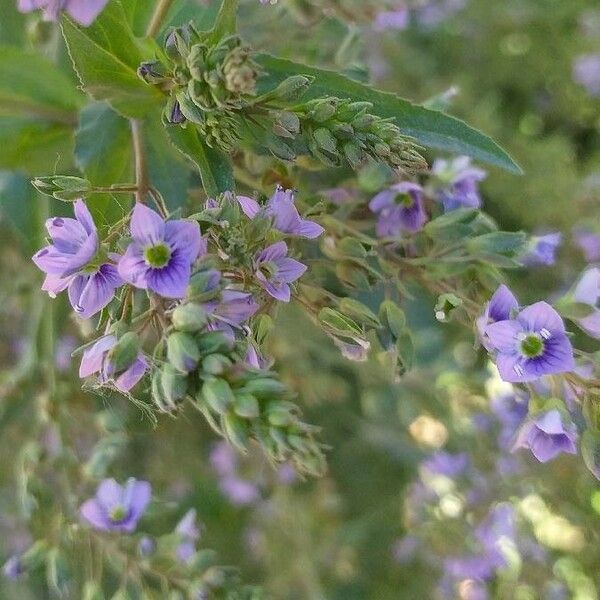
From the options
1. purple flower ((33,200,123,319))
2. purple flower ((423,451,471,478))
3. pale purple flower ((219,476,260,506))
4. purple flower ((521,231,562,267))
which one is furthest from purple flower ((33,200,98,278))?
pale purple flower ((219,476,260,506))

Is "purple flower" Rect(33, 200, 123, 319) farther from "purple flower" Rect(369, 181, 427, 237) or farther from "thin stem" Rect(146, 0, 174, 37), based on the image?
"purple flower" Rect(369, 181, 427, 237)

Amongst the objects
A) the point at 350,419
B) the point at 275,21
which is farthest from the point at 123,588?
the point at 350,419

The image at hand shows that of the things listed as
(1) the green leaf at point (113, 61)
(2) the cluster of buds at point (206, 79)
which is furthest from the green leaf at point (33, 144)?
(2) the cluster of buds at point (206, 79)

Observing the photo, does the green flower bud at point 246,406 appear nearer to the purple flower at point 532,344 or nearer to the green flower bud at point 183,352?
the green flower bud at point 183,352

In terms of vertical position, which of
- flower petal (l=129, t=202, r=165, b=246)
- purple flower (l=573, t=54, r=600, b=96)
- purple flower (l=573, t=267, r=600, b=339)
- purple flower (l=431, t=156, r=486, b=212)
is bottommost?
purple flower (l=573, t=54, r=600, b=96)

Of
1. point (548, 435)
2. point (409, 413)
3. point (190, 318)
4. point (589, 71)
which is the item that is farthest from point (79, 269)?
point (589, 71)

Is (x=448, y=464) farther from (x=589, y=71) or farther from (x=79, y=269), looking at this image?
(x=589, y=71)
